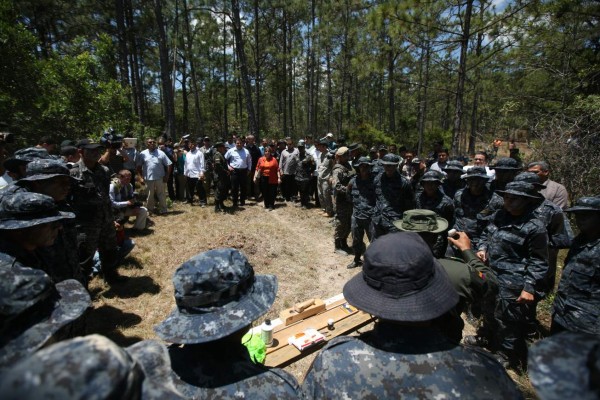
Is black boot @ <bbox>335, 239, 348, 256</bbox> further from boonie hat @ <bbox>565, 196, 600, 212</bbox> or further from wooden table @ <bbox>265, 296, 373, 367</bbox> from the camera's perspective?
boonie hat @ <bbox>565, 196, 600, 212</bbox>

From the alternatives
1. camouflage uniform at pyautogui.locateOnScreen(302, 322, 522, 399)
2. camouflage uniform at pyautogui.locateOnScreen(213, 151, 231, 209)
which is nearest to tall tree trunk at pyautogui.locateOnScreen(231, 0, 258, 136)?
camouflage uniform at pyautogui.locateOnScreen(213, 151, 231, 209)

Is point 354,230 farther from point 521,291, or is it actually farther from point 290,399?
point 290,399

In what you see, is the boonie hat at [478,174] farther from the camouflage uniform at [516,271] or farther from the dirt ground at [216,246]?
the dirt ground at [216,246]

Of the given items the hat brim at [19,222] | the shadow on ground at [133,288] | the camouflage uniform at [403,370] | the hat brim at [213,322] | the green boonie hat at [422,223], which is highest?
the hat brim at [19,222]

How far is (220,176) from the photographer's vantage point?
802 centimetres

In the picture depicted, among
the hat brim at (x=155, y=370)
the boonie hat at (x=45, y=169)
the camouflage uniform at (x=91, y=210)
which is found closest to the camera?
the hat brim at (x=155, y=370)

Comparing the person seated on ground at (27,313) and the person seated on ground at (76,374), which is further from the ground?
the person seated on ground at (76,374)

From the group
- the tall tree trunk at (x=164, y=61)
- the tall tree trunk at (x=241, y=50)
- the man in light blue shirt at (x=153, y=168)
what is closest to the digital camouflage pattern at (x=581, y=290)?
the man in light blue shirt at (x=153, y=168)

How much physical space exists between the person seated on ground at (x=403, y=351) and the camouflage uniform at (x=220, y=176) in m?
7.05

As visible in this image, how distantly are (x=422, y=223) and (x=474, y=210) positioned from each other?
1.71 m

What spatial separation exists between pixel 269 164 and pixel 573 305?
6.88m

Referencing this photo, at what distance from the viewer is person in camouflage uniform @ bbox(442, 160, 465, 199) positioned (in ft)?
15.2

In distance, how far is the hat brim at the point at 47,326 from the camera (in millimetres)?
1060

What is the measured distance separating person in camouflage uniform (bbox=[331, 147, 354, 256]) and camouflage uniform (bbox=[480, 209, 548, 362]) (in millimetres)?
2856
